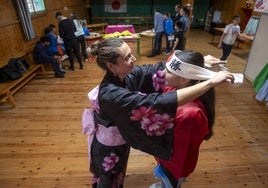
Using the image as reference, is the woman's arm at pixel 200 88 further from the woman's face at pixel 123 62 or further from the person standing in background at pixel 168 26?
the person standing in background at pixel 168 26

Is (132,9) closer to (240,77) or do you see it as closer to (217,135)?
(217,135)

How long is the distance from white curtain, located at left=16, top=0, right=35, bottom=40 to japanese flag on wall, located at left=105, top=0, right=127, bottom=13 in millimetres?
6263

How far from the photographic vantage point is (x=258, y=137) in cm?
258

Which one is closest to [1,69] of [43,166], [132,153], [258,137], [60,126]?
[60,126]

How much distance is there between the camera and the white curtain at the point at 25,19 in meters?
4.12

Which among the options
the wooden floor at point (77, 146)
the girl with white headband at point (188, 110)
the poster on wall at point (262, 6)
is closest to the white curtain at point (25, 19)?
the wooden floor at point (77, 146)

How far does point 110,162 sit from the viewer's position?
4.14ft

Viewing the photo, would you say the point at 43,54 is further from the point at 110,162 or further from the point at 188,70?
the point at 188,70

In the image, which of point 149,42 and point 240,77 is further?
point 149,42

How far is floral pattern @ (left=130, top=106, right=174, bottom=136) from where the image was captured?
89 cm

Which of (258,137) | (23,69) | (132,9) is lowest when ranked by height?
(258,137)

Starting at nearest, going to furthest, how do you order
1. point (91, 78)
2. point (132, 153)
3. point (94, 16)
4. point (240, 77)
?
1. point (240, 77)
2. point (132, 153)
3. point (91, 78)
4. point (94, 16)

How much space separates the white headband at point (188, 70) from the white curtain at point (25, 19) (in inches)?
172

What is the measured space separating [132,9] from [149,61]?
233 inches
